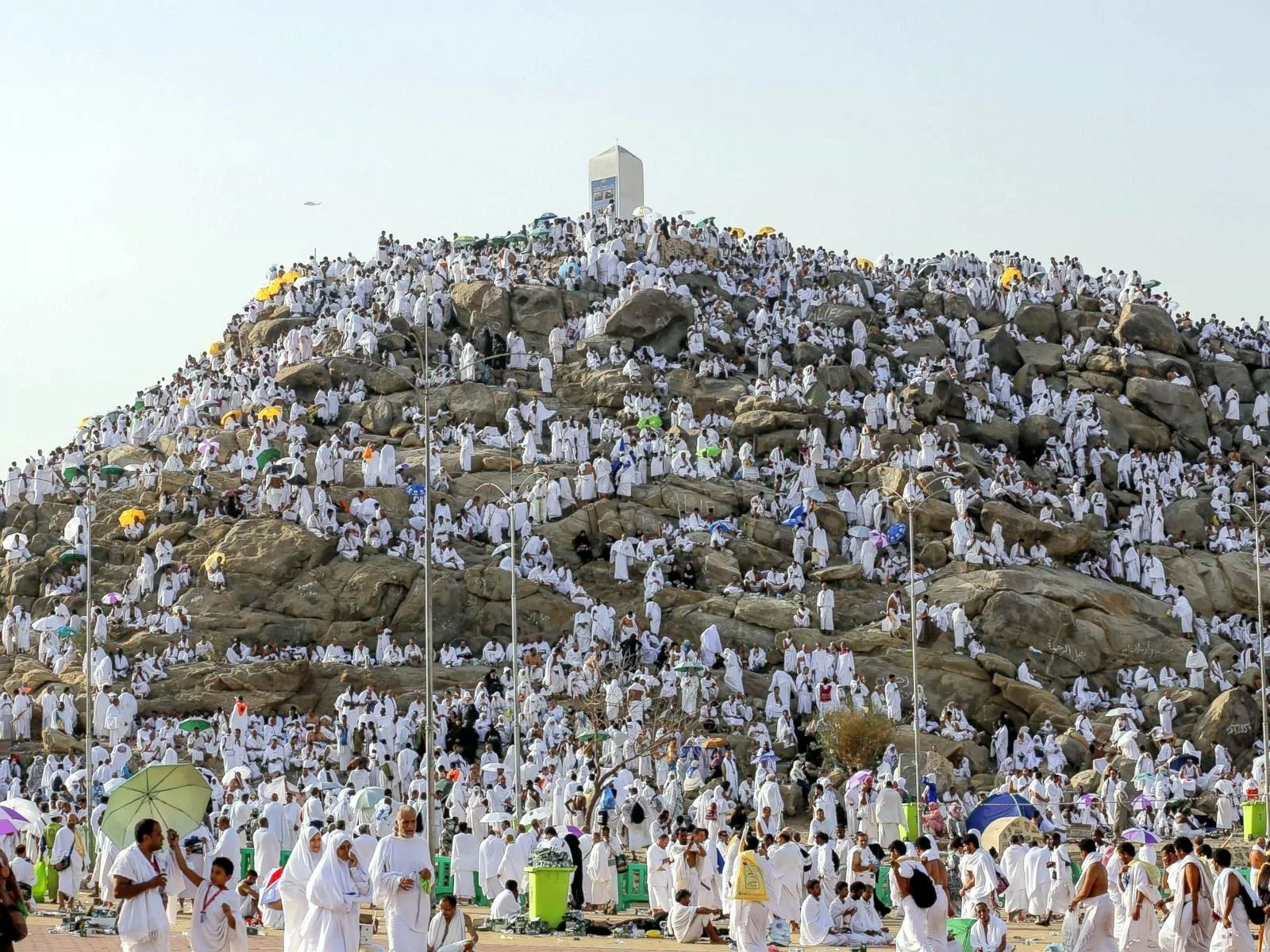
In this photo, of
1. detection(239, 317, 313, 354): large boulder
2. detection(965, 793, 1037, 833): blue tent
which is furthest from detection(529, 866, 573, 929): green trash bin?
detection(239, 317, 313, 354): large boulder

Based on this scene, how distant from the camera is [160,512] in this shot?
48656 millimetres

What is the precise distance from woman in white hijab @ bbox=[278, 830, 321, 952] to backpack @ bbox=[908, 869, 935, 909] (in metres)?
4.96

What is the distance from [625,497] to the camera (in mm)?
50344

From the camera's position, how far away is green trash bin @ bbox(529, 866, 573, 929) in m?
23.4

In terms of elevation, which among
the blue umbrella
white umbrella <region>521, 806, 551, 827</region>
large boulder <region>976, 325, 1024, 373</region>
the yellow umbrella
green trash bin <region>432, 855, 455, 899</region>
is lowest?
green trash bin <region>432, 855, 455, 899</region>

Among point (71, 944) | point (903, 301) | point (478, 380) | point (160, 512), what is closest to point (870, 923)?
point (71, 944)

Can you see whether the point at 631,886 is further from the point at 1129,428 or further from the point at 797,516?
the point at 1129,428

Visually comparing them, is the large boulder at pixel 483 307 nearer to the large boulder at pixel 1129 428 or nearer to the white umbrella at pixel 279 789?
the large boulder at pixel 1129 428

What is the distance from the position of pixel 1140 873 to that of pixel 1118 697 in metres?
26.1

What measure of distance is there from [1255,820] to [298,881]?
71.2 ft

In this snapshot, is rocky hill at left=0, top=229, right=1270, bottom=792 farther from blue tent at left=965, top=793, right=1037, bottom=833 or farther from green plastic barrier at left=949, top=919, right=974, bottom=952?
green plastic barrier at left=949, top=919, right=974, bottom=952

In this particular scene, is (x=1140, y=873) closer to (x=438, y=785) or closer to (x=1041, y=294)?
(x=438, y=785)

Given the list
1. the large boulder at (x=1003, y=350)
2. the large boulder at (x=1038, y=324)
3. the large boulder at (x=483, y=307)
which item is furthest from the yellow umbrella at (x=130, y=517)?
the large boulder at (x=1038, y=324)

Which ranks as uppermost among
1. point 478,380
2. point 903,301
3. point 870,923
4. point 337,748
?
point 903,301
